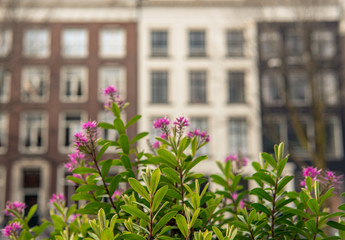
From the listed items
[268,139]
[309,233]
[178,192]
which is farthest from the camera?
[268,139]

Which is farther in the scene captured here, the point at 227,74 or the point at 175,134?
the point at 227,74

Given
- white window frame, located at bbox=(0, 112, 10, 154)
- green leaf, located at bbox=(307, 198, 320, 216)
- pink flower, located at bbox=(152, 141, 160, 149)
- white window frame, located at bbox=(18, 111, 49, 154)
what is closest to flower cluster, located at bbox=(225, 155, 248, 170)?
pink flower, located at bbox=(152, 141, 160, 149)

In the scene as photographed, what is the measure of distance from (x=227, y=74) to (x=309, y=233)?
22854mm

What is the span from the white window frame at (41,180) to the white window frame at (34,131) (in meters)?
0.63

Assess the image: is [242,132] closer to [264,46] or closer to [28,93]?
[264,46]

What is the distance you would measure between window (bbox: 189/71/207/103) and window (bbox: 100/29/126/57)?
14.6ft

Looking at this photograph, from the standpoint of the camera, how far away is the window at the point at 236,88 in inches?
947

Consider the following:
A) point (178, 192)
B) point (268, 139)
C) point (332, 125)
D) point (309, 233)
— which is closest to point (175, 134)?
→ point (178, 192)

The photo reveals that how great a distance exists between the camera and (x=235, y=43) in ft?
81.0

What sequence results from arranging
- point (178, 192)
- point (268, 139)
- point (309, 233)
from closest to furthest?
point (178, 192) < point (309, 233) < point (268, 139)

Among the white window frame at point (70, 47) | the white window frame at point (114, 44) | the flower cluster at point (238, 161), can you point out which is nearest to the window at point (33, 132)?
the white window frame at point (70, 47)

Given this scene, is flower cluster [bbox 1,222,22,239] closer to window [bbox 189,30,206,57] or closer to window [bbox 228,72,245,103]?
window [bbox 228,72,245,103]

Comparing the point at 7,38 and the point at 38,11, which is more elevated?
the point at 38,11

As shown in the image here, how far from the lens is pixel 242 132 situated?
78.6 feet
